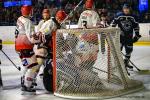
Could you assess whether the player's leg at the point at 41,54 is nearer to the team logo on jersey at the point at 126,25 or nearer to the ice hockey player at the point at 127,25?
the ice hockey player at the point at 127,25

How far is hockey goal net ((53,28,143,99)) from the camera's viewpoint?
6406 millimetres

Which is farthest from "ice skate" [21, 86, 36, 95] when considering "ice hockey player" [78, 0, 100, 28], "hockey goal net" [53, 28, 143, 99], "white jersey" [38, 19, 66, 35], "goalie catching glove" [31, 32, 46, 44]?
"ice hockey player" [78, 0, 100, 28]

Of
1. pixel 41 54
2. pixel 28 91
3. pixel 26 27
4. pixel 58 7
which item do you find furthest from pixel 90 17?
pixel 58 7

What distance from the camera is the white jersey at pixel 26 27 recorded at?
20.9 ft

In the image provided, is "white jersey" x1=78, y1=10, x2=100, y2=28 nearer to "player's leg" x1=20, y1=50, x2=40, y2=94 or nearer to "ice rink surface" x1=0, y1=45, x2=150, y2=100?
"ice rink surface" x1=0, y1=45, x2=150, y2=100

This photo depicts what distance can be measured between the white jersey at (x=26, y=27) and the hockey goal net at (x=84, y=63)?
1.35 feet

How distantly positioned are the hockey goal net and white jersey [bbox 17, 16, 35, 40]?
41 centimetres

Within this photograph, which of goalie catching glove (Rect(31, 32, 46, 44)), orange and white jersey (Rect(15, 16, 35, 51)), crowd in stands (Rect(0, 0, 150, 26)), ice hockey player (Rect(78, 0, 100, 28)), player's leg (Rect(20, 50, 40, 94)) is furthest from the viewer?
crowd in stands (Rect(0, 0, 150, 26))

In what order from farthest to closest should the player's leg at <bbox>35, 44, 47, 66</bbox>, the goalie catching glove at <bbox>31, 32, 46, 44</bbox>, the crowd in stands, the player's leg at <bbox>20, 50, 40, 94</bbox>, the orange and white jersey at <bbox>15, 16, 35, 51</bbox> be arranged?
the crowd in stands
the player's leg at <bbox>35, 44, 47, 66</bbox>
the player's leg at <bbox>20, 50, 40, 94</bbox>
the orange and white jersey at <bbox>15, 16, 35, 51</bbox>
the goalie catching glove at <bbox>31, 32, 46, 44</bbox>

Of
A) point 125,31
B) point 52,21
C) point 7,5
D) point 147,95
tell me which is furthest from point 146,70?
point 7,5

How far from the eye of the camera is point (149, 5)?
15.1 m

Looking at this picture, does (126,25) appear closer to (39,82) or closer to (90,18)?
(90,18)

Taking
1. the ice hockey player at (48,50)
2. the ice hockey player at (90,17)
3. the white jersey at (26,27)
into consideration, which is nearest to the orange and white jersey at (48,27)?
the ice hockey player at (48,50)

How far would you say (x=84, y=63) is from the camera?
6.42 meters
